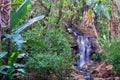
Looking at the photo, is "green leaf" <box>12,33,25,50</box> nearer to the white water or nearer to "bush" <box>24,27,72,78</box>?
"bush" <box>24,27,72,78</box>

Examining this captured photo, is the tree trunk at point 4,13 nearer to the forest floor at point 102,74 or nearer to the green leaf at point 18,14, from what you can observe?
the green leaf at point 18,14

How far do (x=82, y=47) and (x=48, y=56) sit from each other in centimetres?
521

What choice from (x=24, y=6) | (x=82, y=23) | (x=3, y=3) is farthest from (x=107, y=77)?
(x=82, y=23)

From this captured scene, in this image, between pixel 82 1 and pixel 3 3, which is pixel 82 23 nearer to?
pixel 82 1

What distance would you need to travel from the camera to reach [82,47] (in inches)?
434

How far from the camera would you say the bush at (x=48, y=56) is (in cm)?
583

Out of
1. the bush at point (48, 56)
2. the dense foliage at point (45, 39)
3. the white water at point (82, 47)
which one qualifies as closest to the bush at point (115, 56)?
the dense foliage at point (45, 39)

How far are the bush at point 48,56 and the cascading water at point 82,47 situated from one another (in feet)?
7.56

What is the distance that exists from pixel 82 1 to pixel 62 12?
155cm

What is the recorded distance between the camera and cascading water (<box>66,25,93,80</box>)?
1026 cm

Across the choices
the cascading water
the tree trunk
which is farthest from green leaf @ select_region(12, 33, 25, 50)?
the cascading water

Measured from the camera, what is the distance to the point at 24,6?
6426mm

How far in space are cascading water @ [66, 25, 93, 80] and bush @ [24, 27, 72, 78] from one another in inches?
90.7

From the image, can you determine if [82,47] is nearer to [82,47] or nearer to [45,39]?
[82,47]
